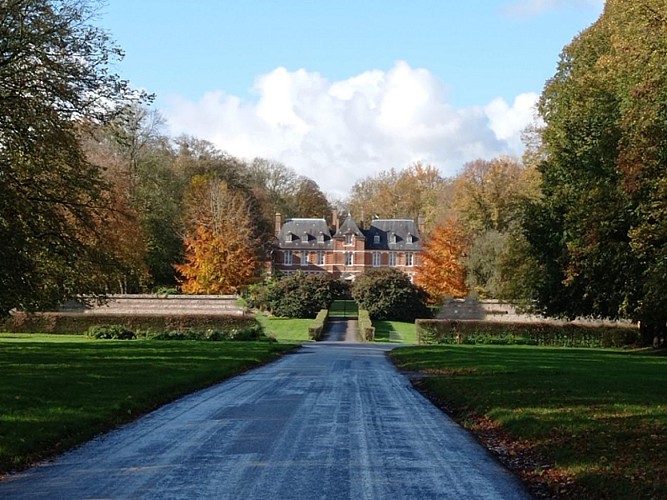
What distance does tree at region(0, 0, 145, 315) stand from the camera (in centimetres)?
2152

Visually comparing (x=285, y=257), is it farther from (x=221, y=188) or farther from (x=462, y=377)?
(x=462, y=377)

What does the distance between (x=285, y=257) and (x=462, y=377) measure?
83139 mm

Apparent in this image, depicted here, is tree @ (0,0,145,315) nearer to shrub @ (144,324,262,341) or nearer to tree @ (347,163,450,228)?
shrub @ (144,324,262,341)

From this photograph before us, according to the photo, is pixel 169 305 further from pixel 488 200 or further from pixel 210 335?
pixel 488 200

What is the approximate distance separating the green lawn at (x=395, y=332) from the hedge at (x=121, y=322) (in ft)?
32.8

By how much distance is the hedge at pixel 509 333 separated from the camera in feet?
172

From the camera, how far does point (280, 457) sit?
34.0 feet

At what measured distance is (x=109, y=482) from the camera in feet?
Answer: 29.1

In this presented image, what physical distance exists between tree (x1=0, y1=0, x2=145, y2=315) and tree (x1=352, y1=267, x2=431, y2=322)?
143ft

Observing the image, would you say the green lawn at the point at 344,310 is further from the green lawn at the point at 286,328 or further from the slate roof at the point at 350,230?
the slate roof at the point at 350,230

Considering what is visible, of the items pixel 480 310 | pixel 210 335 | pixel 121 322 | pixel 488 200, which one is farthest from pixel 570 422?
pixel 488 200

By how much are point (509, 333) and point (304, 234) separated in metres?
53.1

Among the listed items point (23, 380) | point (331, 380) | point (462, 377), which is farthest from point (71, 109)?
point (462, 377)

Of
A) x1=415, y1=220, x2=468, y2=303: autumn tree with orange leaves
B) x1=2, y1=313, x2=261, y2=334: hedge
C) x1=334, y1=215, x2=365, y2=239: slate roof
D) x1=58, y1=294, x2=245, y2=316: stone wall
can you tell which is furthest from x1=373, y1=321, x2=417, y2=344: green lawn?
x1=334, y1=215, x2=365, y2=239: slate roof
